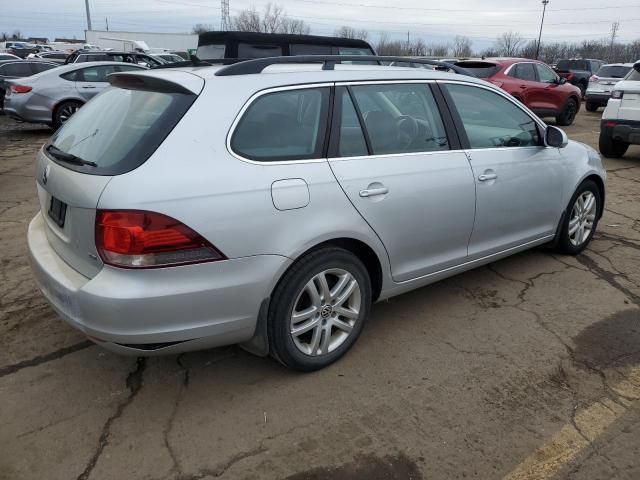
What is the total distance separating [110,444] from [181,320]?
0.66 meters

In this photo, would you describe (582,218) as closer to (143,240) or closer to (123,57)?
(143,240)

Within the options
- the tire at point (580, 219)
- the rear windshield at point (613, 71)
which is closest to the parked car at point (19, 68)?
the tire at point (580, 219)

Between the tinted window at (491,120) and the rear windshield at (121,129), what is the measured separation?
1930 millimetres

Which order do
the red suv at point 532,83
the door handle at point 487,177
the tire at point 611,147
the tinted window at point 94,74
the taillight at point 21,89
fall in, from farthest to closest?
the red suv at point 532,83 < the tinted window at point 94,74 < the taillight at point 21,89 < the tire at point 611,147 < the door handle at point 487,177

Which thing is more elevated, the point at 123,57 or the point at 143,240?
the point at 123,57

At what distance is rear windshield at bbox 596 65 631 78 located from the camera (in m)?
16.8

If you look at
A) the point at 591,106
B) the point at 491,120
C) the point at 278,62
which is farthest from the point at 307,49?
the point at 591,106

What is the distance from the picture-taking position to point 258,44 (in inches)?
265

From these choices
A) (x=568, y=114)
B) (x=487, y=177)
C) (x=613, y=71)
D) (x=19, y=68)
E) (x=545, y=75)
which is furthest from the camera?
(x=613, y=71)

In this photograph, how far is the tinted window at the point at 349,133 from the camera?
9.84 feet

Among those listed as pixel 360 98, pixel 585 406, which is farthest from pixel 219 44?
pixel 585 406

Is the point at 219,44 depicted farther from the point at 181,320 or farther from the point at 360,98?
the point at 181,320

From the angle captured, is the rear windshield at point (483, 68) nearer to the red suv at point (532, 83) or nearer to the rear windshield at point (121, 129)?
the red suv at point (532, 83)

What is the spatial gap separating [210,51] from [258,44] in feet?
2.43
